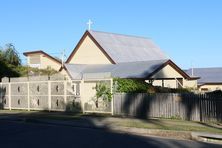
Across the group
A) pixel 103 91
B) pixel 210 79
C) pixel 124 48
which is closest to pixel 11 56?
pixel 124 48

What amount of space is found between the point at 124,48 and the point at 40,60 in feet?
63.0

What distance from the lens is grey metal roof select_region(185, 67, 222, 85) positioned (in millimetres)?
74050

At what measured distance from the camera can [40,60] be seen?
65.2 metres

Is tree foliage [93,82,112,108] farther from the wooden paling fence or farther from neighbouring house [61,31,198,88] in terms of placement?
neighbouring house [61,31,198,88]

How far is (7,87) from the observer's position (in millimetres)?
34062

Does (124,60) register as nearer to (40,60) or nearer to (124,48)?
(124,48)

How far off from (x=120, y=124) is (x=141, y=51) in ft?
103

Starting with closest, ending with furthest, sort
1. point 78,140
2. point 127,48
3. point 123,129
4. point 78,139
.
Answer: point 78,140 → point 78,139 → point 123,129 → point 127,48

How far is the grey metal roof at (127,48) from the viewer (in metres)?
47.2

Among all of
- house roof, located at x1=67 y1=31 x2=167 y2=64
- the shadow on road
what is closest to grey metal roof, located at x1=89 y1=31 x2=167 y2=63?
house roof, located at x1=67 y1=31 x2=167 y2=64

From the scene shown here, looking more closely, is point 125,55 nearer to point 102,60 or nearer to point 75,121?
point 102,60

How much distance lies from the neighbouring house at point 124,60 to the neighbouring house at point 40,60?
39.6 feet

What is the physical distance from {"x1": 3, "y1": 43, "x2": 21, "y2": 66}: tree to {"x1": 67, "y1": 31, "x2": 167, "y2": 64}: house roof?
633 cm

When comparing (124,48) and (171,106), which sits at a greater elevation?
(124,48)
